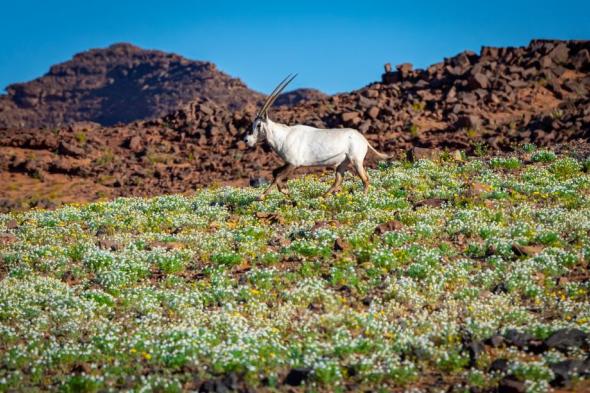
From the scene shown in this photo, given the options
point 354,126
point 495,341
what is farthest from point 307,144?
point 354,126

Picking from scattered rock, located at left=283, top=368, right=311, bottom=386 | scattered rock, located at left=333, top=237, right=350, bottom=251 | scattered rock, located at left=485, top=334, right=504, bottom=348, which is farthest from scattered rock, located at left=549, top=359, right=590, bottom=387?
scattered rock, located at left=333, top=237, right=350, bottom=251

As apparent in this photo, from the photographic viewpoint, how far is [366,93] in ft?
151

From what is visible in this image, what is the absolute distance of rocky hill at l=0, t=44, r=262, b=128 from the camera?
122 meters

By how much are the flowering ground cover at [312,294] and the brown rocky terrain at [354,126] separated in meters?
11.8

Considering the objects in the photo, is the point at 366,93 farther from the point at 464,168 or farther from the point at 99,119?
the point at 99,119

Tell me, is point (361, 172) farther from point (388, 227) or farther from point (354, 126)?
point (354, 126)

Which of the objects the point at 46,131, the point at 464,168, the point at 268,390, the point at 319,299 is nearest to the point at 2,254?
the point at 319,299

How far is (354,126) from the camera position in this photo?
3950cm

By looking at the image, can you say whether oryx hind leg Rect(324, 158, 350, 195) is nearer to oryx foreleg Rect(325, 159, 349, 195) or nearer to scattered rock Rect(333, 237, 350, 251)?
oryx foreleg Rect(325, 159, 349, 195)

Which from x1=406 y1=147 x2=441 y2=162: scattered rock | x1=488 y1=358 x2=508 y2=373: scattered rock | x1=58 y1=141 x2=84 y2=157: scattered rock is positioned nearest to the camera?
x1=488 y1=358 x2=508 y2=373: scattered rock

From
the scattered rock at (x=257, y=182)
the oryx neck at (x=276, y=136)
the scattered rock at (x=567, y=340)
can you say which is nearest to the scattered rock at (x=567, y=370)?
the scattered rock at (x=567, y=340)

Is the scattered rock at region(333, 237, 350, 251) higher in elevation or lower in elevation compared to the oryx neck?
lower

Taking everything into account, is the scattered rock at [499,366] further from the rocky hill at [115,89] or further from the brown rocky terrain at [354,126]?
the rocky hill at [115,89]

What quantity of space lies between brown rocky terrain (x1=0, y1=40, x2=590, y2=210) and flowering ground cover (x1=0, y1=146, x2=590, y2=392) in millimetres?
11794
